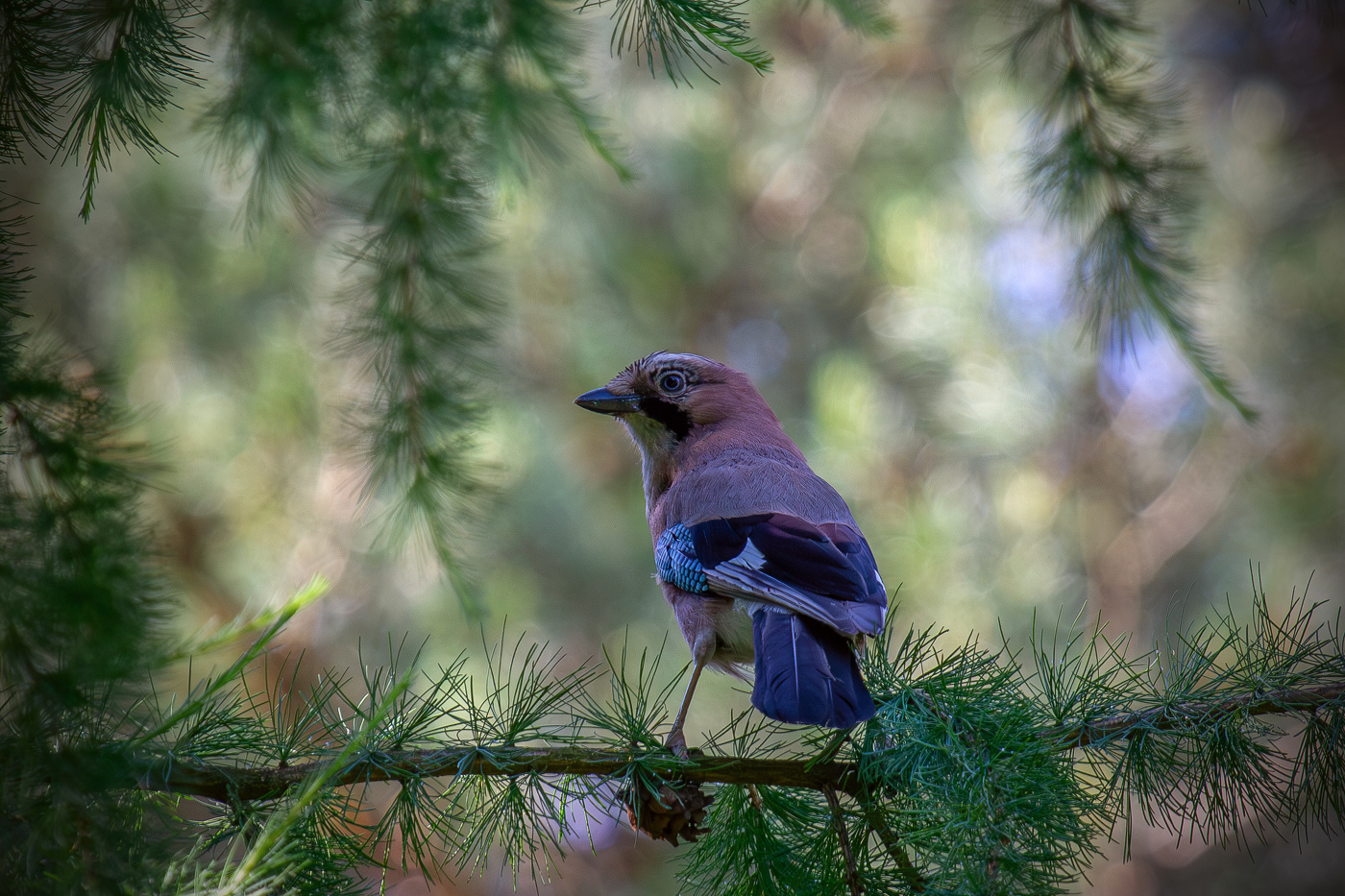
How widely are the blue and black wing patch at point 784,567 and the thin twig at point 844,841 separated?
1.15 ft

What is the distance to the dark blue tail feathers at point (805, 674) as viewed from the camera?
1.51m

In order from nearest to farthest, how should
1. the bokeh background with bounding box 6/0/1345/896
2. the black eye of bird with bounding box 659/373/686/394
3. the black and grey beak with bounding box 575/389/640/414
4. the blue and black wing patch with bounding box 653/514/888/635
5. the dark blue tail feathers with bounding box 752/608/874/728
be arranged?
the dark blue tail feathers with bounding box 752/608/874/728 < the blue and black wing patch with bounding box 653/514/888/635 < the black and grey beak with bounding box 575/389/640/414 < the black eye of bird with bounding box 659/373/686/394 < the bokeh background with bounding box 6/0/1345/896

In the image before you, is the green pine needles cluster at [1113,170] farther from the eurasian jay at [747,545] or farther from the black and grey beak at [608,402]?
the black and grey beak at [608,402]

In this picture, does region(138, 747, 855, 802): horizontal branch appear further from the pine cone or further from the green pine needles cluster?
the green pine needles cluster

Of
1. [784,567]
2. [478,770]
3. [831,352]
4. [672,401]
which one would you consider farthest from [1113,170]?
[831,352]

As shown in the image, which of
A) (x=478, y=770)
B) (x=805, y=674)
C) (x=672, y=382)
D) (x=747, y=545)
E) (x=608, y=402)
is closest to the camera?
(x=478, y=770)

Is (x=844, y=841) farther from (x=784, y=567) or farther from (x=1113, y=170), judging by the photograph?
(x=1113, y=170)

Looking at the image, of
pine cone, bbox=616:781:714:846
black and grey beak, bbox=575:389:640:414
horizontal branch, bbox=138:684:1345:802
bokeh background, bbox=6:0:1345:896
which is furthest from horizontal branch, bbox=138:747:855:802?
bokeh background, bbox=6:0:1345:896

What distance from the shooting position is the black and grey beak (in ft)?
8.80

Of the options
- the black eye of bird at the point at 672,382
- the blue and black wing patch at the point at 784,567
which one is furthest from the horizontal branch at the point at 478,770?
the black eye of bird at the point at 672,382

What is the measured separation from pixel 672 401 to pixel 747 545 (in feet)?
2.61

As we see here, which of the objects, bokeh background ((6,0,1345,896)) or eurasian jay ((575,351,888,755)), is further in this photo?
bokeh background ((6,0,1345,896))

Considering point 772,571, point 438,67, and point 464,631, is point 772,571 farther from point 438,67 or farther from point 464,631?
point 464,631

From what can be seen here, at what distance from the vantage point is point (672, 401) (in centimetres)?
278
